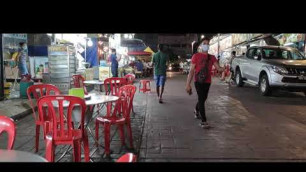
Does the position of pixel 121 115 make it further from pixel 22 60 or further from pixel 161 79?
pixel 22 60

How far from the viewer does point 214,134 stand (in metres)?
6.51

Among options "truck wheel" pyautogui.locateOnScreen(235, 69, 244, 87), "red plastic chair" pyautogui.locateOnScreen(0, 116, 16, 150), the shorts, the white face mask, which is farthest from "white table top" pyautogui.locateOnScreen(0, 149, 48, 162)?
"truck wheel" pyautogui.locateOnScreen(235, 69, 244, 87)

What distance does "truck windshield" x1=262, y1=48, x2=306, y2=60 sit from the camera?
41.4ft

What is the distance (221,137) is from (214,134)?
0.23 meters

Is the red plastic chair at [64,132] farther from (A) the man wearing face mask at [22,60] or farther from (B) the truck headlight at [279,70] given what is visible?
(B) the truck headlight at [279,70]

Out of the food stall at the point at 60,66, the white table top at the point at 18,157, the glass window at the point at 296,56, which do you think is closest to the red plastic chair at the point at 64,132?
the white table top at the point at 18,157

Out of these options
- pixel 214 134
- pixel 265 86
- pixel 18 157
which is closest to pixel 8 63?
pixel 214 134

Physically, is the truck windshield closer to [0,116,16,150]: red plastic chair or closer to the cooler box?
the cooler box

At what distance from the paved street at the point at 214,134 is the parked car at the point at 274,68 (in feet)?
3.87

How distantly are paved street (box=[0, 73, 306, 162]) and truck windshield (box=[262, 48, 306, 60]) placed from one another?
114 inches

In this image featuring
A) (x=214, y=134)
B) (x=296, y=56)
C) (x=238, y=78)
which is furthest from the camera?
(x=238, y=78)
